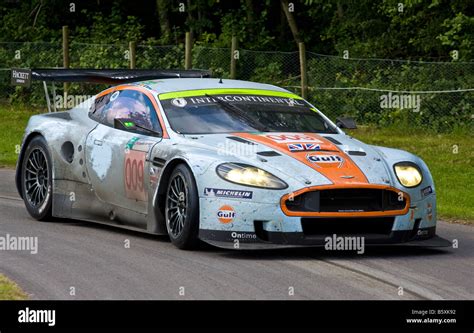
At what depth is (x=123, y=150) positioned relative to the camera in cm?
1155

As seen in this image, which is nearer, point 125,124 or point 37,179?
point 125,124

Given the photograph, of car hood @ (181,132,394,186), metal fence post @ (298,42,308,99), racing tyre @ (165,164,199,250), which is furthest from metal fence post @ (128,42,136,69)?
racing tyre @ (165,164,199,250)

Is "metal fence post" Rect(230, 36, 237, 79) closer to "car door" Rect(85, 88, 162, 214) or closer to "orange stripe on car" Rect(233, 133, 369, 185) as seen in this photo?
"car door" Rect(85, 88, 162, 214)

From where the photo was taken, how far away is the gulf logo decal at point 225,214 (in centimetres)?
1017

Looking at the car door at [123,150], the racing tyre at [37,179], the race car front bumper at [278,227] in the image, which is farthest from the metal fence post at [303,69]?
the race car front bumper at [278,227]

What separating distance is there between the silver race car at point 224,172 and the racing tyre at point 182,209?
1 cm

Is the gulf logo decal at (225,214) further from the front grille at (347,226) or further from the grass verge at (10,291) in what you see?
the grass verge at (10,291)

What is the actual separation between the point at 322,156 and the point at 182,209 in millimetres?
1222

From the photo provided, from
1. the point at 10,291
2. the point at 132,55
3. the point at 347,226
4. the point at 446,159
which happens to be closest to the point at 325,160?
the point at 347,226

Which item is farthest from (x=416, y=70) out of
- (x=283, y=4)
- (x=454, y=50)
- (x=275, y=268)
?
(x=275, y=268)

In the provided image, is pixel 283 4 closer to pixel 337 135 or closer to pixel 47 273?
pixel 337 135

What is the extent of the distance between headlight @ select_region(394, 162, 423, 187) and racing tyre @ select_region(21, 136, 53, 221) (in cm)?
371

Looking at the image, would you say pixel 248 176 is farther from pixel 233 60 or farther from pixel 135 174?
pixel 233 60

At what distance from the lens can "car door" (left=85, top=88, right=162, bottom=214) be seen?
36.9ft
